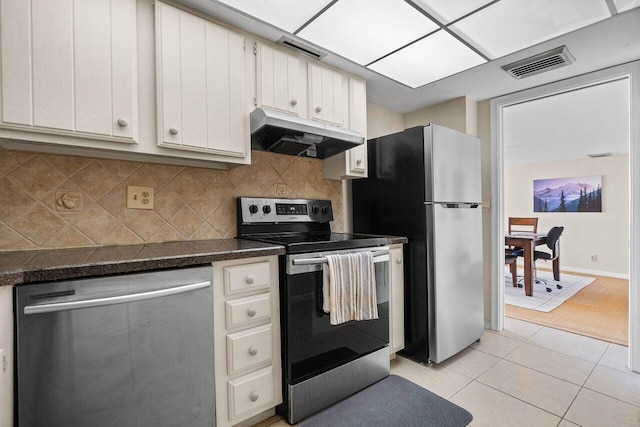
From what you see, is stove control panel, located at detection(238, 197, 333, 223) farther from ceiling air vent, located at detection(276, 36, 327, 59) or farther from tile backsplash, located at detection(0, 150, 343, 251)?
ceiling air vent, located at detection(276, 36, 327, 59)

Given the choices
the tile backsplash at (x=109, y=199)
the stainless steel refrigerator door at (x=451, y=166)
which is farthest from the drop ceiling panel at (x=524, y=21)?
the tile backsplash at (x=109, y=199)

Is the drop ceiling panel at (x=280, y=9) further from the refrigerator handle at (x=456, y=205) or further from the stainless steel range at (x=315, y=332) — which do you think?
the refrigerator handle at (x=456, y=205)

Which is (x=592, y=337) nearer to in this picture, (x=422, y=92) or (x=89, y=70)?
(x=422, y=92)

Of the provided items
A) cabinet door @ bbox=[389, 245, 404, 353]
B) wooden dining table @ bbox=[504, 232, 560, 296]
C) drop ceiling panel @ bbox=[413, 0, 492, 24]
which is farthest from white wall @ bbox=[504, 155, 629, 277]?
drop ceiling panel @ bbox=[413, 0, 492, 24]

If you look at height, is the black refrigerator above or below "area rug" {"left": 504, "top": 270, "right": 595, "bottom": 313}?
above

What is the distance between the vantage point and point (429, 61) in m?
2.14

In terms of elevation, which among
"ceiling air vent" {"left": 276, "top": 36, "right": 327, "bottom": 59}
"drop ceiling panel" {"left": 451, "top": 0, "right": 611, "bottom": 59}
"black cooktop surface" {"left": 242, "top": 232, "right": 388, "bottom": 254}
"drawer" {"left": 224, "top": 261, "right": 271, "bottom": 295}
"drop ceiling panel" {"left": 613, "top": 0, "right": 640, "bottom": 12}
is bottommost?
"drawer" {"left": 224, "top": 261, "right": 271, "bottom": 295}

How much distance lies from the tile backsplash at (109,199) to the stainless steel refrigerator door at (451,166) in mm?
1170

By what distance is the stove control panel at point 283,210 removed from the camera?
81.2 inches

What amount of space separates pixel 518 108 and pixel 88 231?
388cm

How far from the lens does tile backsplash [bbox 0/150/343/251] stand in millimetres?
Result: 1395

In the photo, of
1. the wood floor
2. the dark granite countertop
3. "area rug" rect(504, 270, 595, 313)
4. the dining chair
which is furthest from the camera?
the dining chair

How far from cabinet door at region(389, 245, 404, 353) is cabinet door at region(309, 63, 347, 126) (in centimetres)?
106

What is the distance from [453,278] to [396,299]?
0.48m
